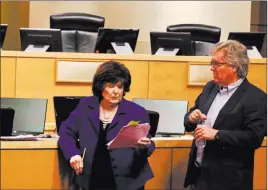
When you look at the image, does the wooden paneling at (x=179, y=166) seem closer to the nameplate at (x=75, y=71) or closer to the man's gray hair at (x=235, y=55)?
the man's gray hair at (x=235, y=55)

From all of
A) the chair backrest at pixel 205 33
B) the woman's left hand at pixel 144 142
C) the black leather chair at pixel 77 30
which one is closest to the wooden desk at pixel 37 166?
the woman's left hand at pixel 144 142

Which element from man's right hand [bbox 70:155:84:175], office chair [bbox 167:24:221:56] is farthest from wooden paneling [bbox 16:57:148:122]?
man's right hand [bbox 70:155:84:175]

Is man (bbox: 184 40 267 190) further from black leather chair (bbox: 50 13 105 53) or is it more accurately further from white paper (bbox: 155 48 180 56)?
black leather chair (bbox: 50 13 105 53)

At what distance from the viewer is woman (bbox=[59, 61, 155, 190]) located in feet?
9.12

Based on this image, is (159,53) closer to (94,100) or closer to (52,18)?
(52,18)

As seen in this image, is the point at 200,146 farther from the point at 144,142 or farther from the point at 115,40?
the point at 115,40

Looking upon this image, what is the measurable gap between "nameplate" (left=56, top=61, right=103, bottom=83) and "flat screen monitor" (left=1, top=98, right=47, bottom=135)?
730mm

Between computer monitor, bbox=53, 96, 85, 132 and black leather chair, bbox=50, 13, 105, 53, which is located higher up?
black leather chair, bbox=50, 13, 105, 53

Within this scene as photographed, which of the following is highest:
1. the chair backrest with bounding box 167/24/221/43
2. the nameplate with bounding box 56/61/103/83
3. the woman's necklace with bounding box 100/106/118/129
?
the chair backrest with bounding box 167/24/221/43

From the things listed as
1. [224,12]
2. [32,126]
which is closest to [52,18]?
[32,126]

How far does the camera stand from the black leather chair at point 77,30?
5.79 m

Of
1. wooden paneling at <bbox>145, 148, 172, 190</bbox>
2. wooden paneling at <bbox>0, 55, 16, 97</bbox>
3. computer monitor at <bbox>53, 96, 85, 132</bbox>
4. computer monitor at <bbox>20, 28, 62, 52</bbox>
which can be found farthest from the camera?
computer monitor at <bbox>20, 28, 62, 52</bbox>

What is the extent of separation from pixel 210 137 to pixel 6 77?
236cm

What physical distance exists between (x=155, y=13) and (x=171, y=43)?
7.95ft
